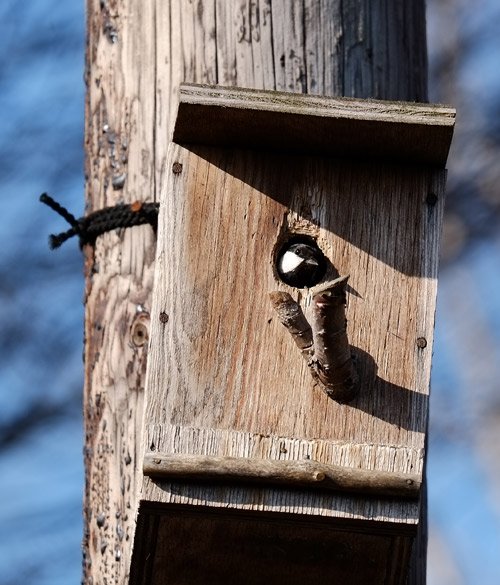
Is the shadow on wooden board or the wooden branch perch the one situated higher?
the wooden branch perch

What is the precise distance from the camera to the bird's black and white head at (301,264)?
2336 mm

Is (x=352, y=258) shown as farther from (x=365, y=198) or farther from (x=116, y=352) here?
(x=116, y=352)

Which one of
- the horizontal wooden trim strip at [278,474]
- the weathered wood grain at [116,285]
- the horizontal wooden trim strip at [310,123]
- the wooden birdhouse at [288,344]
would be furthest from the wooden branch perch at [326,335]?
the weathered wood grain at [116,285]

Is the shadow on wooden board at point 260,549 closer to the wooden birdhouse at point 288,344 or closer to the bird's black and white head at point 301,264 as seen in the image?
the wooden birdhouse at point 288,344

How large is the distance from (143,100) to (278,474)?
3.37 ft

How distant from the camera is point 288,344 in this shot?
2312mm

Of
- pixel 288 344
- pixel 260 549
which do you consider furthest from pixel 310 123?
pixel 260 549

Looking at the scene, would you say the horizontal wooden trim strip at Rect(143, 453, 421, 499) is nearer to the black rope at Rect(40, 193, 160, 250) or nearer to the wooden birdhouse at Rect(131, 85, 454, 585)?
the wooden birdhouse at Rect(131, 85, 454, 585)

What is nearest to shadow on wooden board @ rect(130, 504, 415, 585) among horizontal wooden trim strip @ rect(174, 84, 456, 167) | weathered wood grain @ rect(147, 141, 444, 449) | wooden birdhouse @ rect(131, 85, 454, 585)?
wooden birdhouse @ rect(131, 85, 454, 585)

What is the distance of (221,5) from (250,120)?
0.58 m

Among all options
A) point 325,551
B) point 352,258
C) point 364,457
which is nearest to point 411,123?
point 352,258

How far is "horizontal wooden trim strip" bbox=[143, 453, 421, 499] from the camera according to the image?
7.03ft

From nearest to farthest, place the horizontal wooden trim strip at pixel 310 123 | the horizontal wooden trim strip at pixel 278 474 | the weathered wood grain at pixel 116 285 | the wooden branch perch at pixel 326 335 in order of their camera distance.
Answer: the wooden branch perch at pixel 326 335 → the horizontal wooden trim strip at pixel 278 474 → the horizontal wooden trim strip at pixel 310 123 → the weathered wood grain at pixel 116 285

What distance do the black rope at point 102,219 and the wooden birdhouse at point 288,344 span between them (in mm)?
327
